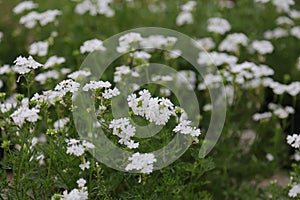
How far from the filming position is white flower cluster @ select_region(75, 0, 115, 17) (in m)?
2.97

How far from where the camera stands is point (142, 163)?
1.63 metres

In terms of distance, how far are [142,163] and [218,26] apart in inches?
63.4

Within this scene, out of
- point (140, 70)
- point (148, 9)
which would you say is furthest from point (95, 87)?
point (148, 9)

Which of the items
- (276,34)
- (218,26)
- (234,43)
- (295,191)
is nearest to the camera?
(295,191)

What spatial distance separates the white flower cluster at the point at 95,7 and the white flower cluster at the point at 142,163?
1482 mm

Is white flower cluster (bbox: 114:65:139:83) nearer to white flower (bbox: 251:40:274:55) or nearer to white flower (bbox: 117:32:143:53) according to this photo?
white flower (bbox: 117:32:143:53)

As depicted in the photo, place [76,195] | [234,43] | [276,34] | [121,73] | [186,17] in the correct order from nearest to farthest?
1. [76,195]
2. [121,73]
3. [234,43]
4. [186,17]
5. [276,34]

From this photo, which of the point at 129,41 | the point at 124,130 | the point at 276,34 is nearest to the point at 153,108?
the point at 124,130

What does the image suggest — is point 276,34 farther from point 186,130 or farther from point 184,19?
point 186,130

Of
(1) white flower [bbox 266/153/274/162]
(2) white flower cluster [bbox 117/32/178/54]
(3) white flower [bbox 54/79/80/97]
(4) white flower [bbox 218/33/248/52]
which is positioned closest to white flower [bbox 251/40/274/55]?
(4) white flower [bbox 218/33/248/52]

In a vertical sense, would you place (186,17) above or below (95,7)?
above

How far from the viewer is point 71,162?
1873mm

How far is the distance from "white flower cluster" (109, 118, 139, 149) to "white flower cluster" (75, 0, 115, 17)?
4.55 feet

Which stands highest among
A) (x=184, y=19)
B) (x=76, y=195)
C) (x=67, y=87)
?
(x=184, y=19)
